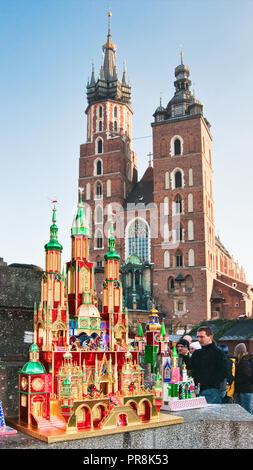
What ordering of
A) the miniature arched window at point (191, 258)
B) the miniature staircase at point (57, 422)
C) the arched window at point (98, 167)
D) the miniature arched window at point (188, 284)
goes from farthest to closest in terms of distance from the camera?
the arched window at point (98, 167), the miniature arched window at point (191, 258), the miniature arched window at point (188, 284), the miniature staircase at point (57, 422)

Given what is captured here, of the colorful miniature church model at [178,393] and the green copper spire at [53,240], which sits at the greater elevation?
the green copper spire at [53,240]

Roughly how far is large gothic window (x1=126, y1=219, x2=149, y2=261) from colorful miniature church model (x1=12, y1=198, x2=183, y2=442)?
33700 mm

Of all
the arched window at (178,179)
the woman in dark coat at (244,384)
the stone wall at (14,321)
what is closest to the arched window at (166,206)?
the arched window at (178,179)

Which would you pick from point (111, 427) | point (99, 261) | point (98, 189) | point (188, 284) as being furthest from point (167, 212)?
point (111, 427)

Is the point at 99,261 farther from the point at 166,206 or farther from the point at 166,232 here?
the point at 166,206

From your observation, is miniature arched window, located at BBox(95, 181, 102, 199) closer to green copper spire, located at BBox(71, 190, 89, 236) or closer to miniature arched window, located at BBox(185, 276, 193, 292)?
miniature arched window, located at BBox(185, 276, 193, 292)

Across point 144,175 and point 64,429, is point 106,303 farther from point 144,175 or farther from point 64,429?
point 144,175

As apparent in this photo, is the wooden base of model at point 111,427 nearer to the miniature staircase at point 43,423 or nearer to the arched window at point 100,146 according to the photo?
the miniature staircase at point 43,423

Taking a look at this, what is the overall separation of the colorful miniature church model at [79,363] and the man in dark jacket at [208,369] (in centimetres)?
269

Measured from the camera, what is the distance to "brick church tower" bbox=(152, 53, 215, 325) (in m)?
40.5

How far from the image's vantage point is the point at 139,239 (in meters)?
43.8

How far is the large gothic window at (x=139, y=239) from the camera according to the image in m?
43.6
